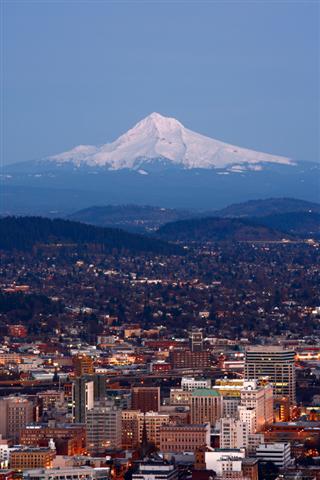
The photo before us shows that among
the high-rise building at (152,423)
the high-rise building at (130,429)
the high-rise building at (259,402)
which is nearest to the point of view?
the high-rise building at (152,423)

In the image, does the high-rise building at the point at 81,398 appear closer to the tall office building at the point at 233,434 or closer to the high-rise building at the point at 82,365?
the tall office building at the point at 233,434

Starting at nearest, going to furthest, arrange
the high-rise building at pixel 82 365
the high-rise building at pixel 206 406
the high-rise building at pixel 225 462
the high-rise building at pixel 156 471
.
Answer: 1. the high-rise building at pixel 156 471
2. the high-rise building at pixel 225 462
3. the high-rise building at pixel 206 406
4. the high-rise building at pixel 82 365

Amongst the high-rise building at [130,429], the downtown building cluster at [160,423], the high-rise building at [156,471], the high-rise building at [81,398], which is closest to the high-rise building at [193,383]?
the downtown building cluster at [160,423]

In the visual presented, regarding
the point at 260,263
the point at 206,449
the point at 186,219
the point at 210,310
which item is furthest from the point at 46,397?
the point at 186,219

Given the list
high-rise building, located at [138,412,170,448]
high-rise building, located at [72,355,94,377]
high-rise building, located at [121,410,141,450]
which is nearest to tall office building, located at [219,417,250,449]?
high-rise building, located at [138,412,170,448]

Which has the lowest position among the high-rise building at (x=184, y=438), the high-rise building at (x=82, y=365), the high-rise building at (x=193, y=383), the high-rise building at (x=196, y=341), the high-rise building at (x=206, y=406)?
the high-rise building at (x=184, y=438)

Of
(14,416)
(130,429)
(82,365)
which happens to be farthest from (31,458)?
(82,365)

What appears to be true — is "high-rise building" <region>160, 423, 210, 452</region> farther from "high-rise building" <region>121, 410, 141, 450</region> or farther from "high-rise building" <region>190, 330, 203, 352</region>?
"high-rise building" <region>190, 330, 203, 352</region>
